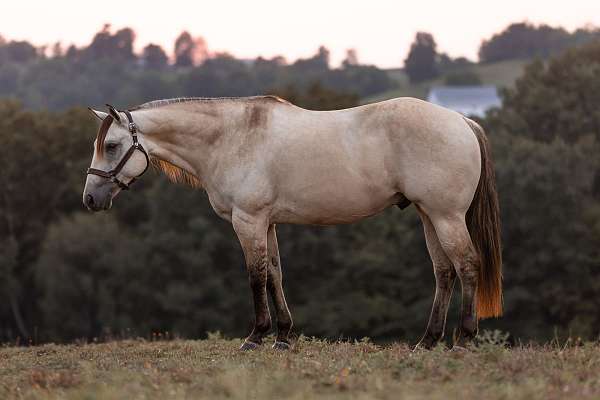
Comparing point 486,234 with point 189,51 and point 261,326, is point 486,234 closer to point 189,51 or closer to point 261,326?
point 261,326

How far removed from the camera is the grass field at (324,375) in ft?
24.2

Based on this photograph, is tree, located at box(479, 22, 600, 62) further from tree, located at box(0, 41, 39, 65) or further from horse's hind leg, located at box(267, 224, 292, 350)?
Answer: horse's hind leg, located at box(267, 224, 292, 350)

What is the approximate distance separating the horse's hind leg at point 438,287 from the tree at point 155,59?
14800 cm

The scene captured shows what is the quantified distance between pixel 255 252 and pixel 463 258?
7.73 feet

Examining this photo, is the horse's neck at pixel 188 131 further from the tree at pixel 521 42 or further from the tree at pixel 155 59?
the tree at pixel 521 42

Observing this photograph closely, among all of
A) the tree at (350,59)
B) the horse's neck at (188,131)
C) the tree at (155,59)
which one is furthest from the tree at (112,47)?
the horse's neck at (188,131)

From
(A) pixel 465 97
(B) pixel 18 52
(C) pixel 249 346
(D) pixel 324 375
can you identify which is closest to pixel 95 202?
(C) pixel 249 346

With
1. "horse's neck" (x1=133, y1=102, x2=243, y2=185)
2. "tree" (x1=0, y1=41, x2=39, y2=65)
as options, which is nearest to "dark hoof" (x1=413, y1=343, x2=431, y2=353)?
"horse's neck" (x1=133, y1=102, x2=243, y2=185)

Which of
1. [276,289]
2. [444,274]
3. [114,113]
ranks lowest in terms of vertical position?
[276,289]

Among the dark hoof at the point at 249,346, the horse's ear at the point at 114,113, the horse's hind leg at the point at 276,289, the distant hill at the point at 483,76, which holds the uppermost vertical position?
the horse's ear at the point at 114,113

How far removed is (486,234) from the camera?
10859 millimetres

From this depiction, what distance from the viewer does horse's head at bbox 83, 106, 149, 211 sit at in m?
11.2

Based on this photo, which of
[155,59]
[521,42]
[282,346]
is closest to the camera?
[282,346]

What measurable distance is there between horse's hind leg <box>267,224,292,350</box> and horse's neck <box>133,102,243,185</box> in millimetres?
1144
